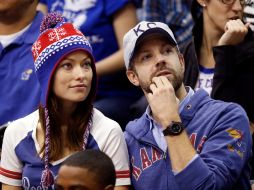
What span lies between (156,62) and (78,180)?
92 centimetres

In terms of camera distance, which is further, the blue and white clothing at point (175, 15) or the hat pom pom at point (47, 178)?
the blue and white clothing at point (175, 15)

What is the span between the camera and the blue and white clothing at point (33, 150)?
4188 mm

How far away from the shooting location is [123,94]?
5754 millimetres

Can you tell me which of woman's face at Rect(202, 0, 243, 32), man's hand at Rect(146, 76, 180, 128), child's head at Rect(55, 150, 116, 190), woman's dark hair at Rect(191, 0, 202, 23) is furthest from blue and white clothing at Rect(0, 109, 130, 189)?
woman's dark hair at Rect(191, 0, 202, 23)

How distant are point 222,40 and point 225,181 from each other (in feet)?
4.40

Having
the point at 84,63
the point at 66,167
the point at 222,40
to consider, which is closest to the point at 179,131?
the point at 66,167

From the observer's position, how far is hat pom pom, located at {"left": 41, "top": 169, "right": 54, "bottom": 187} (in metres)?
4.20

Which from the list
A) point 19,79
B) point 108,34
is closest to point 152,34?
point 19,79

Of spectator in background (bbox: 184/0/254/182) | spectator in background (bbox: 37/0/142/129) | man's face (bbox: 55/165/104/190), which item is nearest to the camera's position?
man's face (bbox: 55/165/104/190)

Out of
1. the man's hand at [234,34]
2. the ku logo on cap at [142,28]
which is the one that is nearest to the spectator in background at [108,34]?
the man's hand at [234,34]

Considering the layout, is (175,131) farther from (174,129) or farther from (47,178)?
(47,178)

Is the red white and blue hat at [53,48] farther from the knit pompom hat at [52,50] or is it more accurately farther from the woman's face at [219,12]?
the woman's face at [219,12]

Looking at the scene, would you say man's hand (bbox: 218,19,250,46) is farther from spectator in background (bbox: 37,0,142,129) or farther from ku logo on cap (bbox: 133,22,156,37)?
spectator in background (bbox: 37,0,142,129)

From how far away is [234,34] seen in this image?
4.82 m
